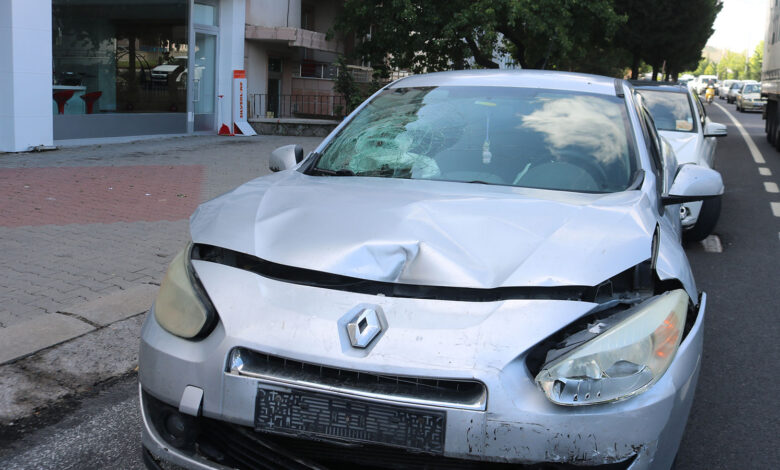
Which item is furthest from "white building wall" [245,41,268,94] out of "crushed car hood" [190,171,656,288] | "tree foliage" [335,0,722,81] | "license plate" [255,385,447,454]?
"license plate" [255,385,447,454]

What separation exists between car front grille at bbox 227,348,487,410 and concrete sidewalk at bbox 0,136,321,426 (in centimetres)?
178

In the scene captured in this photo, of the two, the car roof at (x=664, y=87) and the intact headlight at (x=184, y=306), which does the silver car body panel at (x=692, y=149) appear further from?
the intact headlight at (x=184, y=306)

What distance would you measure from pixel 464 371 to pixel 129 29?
15.5 metres

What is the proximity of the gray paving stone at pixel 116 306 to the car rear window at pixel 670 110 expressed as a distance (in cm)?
596

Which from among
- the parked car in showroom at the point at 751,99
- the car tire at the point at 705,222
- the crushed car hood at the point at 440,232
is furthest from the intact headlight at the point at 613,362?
the parked car in showroom at the point at 751,99

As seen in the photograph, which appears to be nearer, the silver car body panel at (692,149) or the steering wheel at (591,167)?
the steering wheel at (591,167)

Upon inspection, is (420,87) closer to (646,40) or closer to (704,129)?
(704,129)

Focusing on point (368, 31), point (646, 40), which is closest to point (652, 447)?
point (368, 31)

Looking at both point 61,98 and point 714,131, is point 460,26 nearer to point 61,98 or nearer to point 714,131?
point 61,98

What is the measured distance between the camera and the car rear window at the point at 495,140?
11.1 ft

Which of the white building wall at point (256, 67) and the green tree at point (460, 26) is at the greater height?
the green tree at point (460, 26)

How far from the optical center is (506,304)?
223cm

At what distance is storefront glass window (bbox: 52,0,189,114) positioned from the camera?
14.0m

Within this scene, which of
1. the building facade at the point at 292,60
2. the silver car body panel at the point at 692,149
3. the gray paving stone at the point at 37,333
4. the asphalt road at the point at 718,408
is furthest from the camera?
the building facade at the point at 292,60
